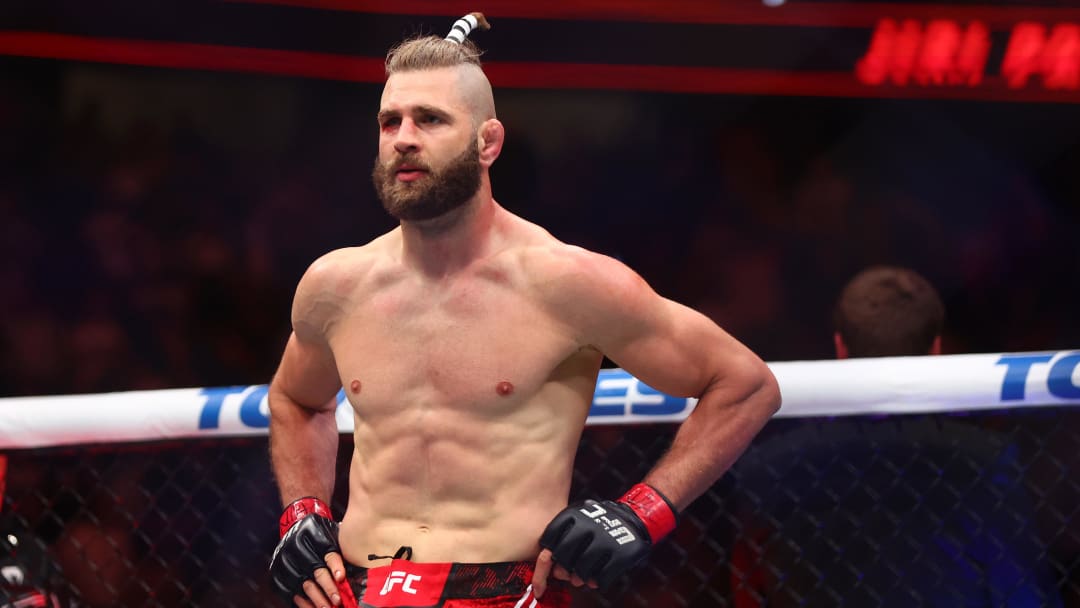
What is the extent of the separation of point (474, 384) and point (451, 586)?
1.03 ft

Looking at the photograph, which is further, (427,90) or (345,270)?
(345,270)

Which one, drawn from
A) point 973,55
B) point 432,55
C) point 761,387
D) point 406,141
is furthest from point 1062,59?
point 406,141

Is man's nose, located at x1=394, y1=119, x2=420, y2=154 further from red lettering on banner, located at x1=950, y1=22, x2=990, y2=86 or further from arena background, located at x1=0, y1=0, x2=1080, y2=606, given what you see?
red lettering on banner, located at x1=950, y1=22, x2=990, y2=86

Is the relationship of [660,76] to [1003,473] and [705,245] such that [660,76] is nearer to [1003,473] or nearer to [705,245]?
[705,245]

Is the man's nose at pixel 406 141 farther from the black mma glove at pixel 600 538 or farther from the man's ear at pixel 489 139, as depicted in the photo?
the black mma glove at pixel 600 538

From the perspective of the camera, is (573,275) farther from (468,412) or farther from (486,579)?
(486,579)

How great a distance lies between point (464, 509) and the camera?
177 cm

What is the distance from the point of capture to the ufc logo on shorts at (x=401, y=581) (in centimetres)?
170

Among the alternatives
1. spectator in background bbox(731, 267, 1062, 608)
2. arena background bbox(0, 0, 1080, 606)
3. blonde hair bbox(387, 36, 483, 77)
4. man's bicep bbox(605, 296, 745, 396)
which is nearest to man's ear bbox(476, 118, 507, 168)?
blonde hair bbox(387, 36, 483, 77)

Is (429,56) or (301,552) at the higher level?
(429,56)

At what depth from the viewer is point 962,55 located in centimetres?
462

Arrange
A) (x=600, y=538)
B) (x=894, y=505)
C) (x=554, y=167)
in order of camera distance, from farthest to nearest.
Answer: (x=554, y=167)
(x=894, y=505)
(x=600, y=538)

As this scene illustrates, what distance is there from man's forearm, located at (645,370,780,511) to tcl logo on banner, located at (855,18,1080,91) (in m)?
3.14

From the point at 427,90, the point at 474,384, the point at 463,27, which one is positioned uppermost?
the point at 463,27
